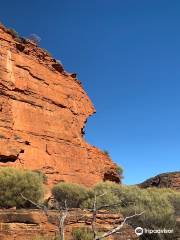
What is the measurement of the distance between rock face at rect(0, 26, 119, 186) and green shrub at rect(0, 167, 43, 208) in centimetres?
755

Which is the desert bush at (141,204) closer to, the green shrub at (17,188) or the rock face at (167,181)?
the green shrub at (17,188)

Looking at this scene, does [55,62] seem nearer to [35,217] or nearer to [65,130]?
[65,130]

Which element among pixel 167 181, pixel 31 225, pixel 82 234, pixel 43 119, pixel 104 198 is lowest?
pixel 82 234

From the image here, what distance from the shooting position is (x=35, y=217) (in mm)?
13656

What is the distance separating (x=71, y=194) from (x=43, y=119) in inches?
413

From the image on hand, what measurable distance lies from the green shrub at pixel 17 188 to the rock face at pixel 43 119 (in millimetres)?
7554

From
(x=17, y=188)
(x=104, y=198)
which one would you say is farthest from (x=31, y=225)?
(x=104, y=198)

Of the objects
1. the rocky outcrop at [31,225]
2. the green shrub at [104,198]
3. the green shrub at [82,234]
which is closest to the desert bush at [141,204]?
the green shrub at [104,198]

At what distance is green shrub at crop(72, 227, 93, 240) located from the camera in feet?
43.6

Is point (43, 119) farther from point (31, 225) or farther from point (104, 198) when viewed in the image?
point (31, 225)

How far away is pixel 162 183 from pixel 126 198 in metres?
26.7

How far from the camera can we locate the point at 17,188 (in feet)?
69.7

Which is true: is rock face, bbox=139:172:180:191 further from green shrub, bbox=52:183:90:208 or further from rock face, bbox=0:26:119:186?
green shrub, bbox=52:183:90:208

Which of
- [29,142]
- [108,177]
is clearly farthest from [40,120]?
[108,177]
